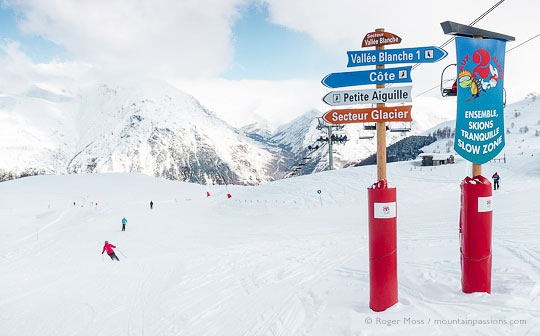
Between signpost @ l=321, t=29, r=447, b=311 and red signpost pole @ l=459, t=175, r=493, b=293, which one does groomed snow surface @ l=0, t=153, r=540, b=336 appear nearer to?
red signpost pole @ l=459, t=175, r=493, b=293

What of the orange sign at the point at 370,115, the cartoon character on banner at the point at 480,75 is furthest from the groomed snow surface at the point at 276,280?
the orange sign at the point at 370,115

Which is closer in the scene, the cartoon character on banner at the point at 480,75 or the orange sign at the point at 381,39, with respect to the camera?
the cartoon character on banner at the point at 480,75

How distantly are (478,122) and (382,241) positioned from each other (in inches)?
109

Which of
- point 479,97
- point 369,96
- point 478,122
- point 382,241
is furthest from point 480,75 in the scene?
point 382,241

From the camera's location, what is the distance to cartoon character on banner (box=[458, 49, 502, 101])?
19.2 feet

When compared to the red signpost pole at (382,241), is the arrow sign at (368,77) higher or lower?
higher

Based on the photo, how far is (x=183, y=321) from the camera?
7305mm

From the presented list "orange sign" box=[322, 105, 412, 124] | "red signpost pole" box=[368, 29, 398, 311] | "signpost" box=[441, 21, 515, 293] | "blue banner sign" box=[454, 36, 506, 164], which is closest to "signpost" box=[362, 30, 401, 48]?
"signpost" box=[441, 21, 515, 293]

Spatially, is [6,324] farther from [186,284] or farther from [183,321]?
[183,321]

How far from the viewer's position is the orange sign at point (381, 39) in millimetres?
6074

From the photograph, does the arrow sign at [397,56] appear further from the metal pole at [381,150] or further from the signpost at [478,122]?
the signpost at [478,122]

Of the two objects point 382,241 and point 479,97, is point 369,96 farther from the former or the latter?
point 382,241

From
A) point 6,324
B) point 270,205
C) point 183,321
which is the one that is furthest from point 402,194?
point 6,324

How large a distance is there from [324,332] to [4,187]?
77.4 metres
